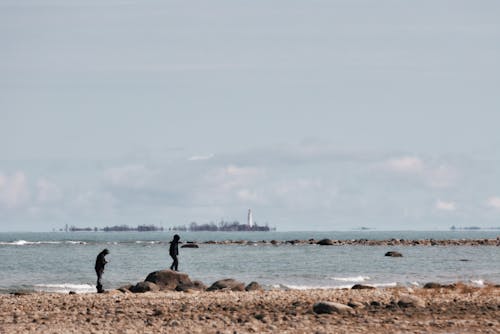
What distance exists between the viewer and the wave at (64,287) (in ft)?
164

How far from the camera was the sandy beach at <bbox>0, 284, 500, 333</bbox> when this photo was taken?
2477cm

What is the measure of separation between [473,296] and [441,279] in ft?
81.8

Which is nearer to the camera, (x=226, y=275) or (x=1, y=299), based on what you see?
(x=1, y=299)

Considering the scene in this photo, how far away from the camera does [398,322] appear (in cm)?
2562

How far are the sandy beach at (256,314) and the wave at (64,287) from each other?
1466 centimetres

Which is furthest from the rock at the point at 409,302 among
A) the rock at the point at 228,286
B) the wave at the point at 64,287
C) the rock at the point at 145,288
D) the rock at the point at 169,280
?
the wave at the point at 64,287

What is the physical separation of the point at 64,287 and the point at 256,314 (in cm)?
2742

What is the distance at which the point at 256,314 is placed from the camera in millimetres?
27688

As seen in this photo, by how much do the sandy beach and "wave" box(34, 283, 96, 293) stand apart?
14656mm

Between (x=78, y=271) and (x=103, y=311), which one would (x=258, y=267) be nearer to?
(x=78, y=271)

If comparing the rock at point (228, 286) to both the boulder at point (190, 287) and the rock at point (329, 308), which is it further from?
the rock at point (329, 308)

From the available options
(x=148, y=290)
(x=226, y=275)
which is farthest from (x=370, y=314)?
(x=226, y=275)

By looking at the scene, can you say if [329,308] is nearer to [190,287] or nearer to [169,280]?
[190,287]

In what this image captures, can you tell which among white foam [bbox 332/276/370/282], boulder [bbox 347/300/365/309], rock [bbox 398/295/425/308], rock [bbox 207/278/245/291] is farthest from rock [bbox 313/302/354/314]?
white foam [bbox 332/276/370/282]
